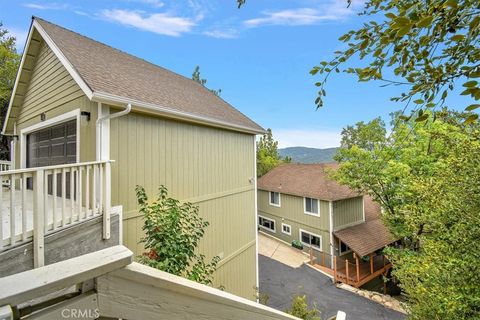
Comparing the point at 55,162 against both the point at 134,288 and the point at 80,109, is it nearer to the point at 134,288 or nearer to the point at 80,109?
the point at 80,109

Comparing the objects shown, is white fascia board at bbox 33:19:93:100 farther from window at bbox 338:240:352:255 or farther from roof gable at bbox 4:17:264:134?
window at bbox 338:240:352:255

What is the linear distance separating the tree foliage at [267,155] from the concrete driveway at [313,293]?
515 inches

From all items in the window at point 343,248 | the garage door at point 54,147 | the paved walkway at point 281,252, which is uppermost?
the garage door at point 54,147

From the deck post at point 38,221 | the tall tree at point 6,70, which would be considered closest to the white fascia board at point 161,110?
the deck post at point 38,221

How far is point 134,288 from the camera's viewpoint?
2.67 ft

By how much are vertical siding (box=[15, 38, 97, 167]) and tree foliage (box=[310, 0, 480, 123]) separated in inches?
191

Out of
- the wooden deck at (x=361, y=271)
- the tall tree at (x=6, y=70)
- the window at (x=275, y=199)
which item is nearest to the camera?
the wooden deck at (x=361, y=271)

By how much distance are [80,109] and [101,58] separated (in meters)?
2.47

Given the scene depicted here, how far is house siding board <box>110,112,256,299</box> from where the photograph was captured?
5246 mm

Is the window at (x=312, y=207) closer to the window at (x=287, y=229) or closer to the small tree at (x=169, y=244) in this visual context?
the window at (x=287, y=229)

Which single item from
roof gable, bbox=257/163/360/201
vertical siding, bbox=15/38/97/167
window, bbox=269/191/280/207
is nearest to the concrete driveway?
roof gable, bbox=257/163/360/201

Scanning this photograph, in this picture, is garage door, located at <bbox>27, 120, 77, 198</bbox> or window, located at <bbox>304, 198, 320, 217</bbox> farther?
window, located at <bbox>304, 198, 320, 217</bbox>

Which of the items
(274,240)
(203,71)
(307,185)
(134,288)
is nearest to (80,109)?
(134,288)

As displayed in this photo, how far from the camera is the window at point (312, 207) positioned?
16.5 m
